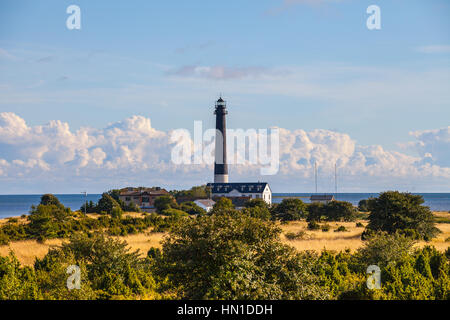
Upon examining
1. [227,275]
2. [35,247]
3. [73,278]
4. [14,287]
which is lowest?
[35,247]

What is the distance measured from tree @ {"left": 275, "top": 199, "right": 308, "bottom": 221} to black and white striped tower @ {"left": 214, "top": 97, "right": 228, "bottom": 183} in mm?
40498

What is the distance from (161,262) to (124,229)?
125 feet

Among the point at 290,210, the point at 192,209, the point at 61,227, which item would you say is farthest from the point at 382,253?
the point at 192,209

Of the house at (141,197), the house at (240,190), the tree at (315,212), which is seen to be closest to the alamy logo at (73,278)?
the tree at (315,212)

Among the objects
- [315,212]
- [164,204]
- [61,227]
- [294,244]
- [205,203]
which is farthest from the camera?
[205,203]

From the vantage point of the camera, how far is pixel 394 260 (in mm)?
25672

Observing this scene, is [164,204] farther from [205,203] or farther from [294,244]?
[294,244]

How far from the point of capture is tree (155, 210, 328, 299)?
15.3 meters

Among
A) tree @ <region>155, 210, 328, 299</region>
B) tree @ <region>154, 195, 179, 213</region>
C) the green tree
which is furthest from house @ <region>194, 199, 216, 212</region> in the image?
tree @ <region>155, 210, 328, 299</region>

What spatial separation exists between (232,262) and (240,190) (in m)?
103

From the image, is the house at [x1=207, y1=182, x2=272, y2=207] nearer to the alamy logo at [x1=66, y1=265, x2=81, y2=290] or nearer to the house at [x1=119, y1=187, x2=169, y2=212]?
the house at [x1=119, y1=187, x2=169, y2=212]

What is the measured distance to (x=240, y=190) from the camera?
118 meters

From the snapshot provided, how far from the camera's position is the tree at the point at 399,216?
152 feet

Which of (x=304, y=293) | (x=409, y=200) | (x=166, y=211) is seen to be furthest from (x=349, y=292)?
(x=166, y=211)
